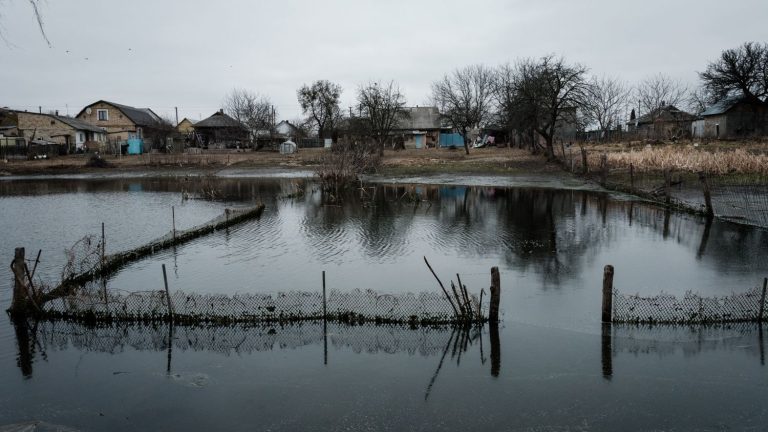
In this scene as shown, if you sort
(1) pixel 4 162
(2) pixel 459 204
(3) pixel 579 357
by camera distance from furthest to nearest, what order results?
(1) pixel 4 162 < (2) pixel 459 204 < (3) pixel 579 357

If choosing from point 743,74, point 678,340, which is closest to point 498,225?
point 678,340

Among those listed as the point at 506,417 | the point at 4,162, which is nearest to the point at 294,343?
the point at 506,417

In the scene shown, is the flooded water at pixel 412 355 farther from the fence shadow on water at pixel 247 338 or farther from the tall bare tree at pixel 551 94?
the tall bare tree at pixel 551 94

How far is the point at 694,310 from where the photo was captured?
13.1 m

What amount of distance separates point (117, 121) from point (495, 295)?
83259 millimetres

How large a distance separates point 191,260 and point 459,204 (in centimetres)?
1945

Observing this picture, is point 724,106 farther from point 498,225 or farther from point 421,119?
point 498,225

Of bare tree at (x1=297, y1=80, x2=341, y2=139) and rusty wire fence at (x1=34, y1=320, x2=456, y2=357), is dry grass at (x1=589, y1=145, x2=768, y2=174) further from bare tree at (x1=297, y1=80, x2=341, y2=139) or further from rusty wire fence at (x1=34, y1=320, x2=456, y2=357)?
bare tree at (x1=297, y1=80, x2=341, y2=139)

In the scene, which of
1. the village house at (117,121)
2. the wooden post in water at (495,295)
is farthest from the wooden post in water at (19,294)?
the village house at (117,121)

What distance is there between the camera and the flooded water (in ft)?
30.9

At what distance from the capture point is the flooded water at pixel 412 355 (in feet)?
30.9

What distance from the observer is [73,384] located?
1055 cm

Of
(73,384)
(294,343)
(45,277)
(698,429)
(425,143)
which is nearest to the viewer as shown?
(698,429)

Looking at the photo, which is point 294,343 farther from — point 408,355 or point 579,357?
point 579,357
